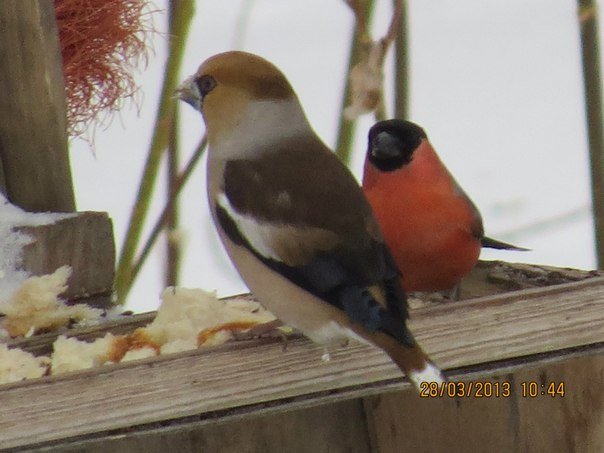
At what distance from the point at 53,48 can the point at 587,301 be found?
4.05ft

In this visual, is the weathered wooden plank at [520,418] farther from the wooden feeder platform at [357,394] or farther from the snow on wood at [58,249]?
the snow on wood at [58,249]

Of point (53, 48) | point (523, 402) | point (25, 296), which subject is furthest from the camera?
point (53, 48)

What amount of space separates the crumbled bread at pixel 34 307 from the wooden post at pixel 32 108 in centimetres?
24

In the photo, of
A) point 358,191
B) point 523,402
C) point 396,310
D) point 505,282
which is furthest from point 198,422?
point 505,282

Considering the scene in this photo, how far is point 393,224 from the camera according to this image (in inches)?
102

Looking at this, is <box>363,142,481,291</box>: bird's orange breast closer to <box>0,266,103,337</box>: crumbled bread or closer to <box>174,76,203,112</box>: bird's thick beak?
<box>174,76,203,112</box>: bird's thick beak

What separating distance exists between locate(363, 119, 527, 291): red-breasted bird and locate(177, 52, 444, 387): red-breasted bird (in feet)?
0.83

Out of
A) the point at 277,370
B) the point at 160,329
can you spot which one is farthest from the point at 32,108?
the point at 277,370

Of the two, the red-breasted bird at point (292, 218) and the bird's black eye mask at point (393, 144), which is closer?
the red-breasted bird at point (292, 218)

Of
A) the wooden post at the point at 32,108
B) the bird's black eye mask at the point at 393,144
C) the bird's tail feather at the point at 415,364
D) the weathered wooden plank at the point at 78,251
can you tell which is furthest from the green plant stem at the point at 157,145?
the bird's tail feather at the point at 415,364

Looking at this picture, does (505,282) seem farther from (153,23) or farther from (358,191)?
(153,23)

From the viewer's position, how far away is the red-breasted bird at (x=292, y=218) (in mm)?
2049

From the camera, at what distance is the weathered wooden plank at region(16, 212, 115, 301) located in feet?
8.64

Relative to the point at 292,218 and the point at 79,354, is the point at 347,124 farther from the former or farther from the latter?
the point at 79,354
